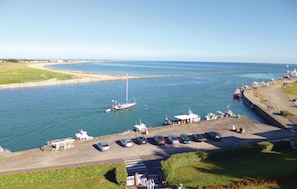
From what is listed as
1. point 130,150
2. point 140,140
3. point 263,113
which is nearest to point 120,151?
point 130,150

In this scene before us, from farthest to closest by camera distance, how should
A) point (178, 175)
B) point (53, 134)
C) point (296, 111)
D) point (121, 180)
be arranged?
1. point (296, 111)
2. point (53, 134)
3. point (178, 175)
4. point (121, 180)

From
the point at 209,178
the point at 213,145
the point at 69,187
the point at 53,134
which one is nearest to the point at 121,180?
the point at 69,187

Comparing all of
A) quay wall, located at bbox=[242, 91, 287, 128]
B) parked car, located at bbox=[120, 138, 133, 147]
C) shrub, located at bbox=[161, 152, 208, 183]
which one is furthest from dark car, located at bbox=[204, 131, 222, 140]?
quay wall, located at bbox=[242, 91, 287, 128]

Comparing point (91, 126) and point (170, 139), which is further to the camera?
point (91, 126)

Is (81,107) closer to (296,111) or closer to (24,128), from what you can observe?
(24,128)

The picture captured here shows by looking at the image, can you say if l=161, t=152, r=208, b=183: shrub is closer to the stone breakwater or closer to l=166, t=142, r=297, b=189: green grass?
l=166, t=142, r=297, b=189: green grass

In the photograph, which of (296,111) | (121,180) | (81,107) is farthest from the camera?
(81,107)

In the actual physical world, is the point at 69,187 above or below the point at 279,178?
below
